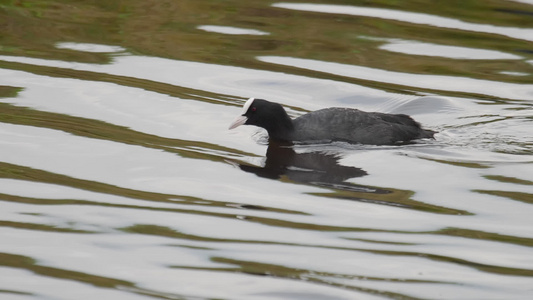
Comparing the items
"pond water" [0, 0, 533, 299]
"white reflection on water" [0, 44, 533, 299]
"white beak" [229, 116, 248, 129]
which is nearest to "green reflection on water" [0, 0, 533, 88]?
"pond water" [0, 0, 533, 299]

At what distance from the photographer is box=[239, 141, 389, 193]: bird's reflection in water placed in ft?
20.5

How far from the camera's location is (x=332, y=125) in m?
7.66

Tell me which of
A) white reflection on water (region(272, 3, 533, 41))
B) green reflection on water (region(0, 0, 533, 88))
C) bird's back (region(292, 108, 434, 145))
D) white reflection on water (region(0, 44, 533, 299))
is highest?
white reflection on water (region(272, 3, 533, 41))

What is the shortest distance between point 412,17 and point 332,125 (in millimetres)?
3955

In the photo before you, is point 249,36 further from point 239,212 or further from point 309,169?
point 239,212

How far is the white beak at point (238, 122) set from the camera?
7.53 m

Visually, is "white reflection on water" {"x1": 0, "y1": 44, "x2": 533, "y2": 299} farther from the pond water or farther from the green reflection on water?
the green reflection on water

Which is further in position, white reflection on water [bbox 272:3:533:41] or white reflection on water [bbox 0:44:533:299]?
white reflection on water [bbox 272:3:533:41]

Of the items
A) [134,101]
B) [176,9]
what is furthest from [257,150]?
[176,9]

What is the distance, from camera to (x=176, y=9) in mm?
11297

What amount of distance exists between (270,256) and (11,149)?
2.60m

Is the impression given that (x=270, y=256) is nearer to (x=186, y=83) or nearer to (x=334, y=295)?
(x=334, y=295)

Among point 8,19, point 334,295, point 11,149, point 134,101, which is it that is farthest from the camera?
point 8,19

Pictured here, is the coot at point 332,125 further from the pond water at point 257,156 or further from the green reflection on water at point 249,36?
the green reflection on water at point 249,36
